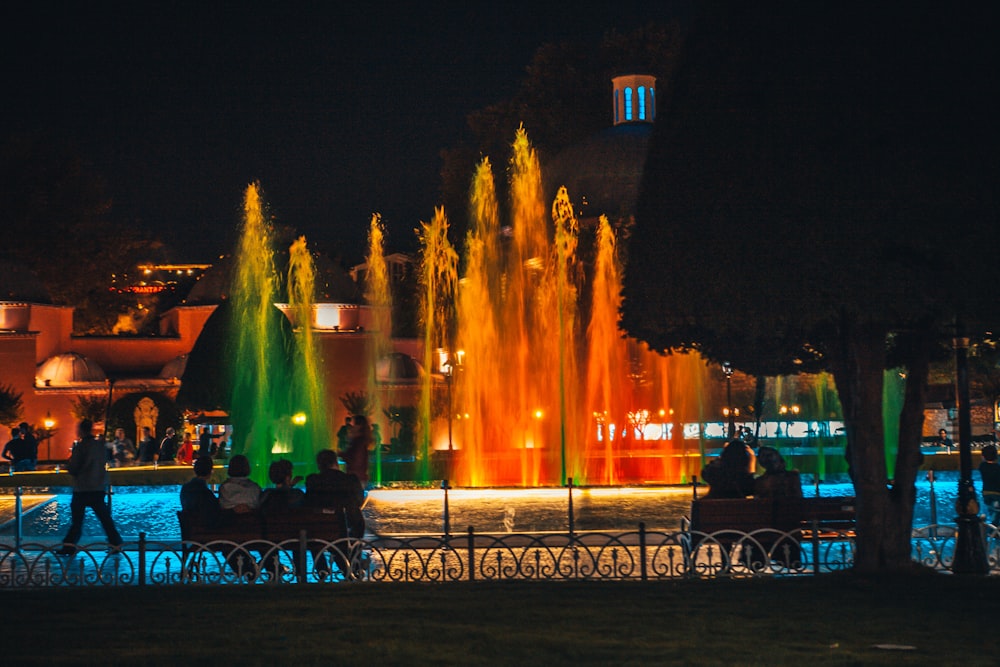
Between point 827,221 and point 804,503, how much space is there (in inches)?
117

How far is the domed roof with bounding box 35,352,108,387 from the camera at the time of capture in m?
47.9

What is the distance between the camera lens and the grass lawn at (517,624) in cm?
691

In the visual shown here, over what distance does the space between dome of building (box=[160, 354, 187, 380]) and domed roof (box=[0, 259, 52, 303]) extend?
5.08m

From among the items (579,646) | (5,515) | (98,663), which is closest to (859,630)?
(579,646)

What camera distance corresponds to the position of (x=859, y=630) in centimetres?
761

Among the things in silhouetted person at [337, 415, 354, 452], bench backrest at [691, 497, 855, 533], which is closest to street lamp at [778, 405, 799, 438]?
silhouetted person at [337, 415, 354, 452]

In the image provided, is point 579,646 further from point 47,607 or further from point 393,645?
point 47,607

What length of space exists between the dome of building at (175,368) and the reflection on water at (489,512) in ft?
99.4

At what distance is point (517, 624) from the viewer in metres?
7.84

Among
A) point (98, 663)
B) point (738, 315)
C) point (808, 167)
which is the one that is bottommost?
point (98, 663)

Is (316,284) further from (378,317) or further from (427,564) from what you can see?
(427,564)

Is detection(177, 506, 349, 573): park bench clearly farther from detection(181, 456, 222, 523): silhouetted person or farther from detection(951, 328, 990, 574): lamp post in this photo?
detection(951, 328, 990, 574): lamp post

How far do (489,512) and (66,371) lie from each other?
34755mm

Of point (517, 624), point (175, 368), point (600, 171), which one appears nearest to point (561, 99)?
point (600, 171)
